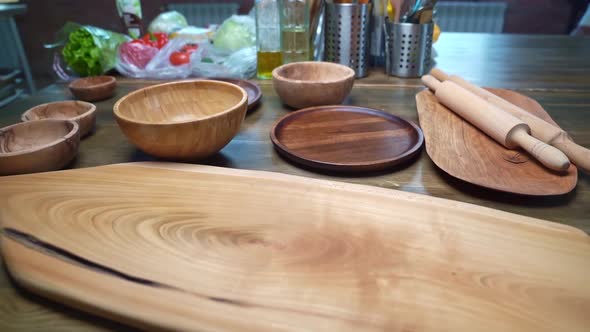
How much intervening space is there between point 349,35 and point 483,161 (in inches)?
23.6

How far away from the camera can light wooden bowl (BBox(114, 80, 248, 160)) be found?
18.6 inches

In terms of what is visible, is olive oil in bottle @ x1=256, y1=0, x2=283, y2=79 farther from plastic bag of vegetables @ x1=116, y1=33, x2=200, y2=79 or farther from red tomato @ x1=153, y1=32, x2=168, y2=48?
red tomato @ x1=153, y1=32, x2=168, y2=48

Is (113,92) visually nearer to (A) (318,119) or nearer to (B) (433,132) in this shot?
(A) (318,119)

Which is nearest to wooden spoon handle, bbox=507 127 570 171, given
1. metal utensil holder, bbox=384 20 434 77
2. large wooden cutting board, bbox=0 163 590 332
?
large wooden cutting board, bbox=0 163 590 332

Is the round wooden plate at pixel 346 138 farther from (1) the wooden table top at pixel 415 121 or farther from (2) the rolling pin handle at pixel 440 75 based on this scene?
(2) the rolling pin handle at pixel 440 75

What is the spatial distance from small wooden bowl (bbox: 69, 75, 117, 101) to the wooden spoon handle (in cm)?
83

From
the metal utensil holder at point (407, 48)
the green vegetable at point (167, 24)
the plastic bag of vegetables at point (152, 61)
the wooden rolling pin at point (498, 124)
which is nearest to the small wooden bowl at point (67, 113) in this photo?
the plastic bag of vegetables at point (152, 61)

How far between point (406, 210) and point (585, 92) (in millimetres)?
760

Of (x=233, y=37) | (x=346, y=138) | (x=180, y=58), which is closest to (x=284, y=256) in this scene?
(x=346, y=138)

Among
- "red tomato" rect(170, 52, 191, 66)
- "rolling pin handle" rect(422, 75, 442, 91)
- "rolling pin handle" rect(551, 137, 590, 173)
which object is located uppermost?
"red tomato" rect(170, 52, 191, 66)

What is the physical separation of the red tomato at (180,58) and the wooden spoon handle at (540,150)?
0.88 metres

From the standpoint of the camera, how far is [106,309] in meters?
0.30

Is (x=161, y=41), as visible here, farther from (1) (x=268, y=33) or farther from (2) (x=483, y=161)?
(2) (x=483, y=161)

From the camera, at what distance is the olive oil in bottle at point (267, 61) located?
1.00 m
